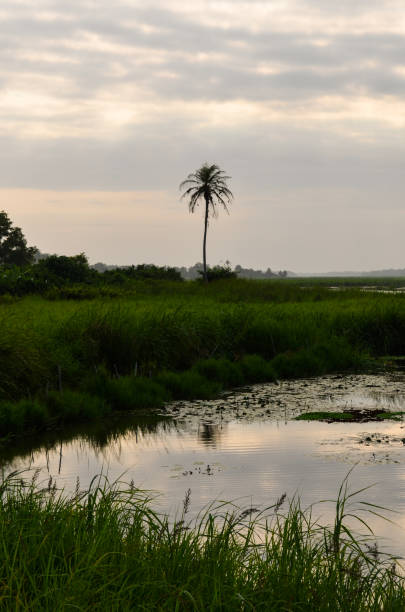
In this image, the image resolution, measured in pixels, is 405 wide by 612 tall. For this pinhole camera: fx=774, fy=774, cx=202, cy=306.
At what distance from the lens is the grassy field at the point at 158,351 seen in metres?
14.9

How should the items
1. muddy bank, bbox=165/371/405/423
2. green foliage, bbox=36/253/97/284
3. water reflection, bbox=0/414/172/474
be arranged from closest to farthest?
water reflection, bbox=0/414/172/474 → muddy bank, bbox=165/371/405/423 → green foliage, bbox=36/253/97/284

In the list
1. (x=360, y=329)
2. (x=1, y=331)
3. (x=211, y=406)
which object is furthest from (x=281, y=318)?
(x=1, y=331)

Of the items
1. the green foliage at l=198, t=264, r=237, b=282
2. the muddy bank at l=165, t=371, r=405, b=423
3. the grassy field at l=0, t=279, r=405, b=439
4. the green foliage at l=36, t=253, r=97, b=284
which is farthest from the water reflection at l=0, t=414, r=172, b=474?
the green foliage at l=198, t=264, r=237, b=282

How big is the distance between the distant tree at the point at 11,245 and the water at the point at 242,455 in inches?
2031

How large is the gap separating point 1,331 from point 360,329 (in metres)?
13.5

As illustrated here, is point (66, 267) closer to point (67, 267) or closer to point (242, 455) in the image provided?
point (67, 267)

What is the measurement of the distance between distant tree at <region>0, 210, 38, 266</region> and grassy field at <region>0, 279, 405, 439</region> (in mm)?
43203

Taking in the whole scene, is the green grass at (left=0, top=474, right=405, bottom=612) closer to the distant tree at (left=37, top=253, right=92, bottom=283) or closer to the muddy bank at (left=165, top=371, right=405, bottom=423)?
the muddy bank at (left=165, top=371, right=405, bottom=423)

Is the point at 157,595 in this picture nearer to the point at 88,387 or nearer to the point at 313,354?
the point at 88,387

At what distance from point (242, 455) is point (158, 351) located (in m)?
7.08

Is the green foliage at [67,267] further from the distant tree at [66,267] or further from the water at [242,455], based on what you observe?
the water at [242,455]

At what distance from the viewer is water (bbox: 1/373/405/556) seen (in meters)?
9.76

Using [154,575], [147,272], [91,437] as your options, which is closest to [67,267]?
[147,272]

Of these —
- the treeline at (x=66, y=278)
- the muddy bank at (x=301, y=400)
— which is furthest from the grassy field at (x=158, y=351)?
the treeline at (x=66, y=278)
